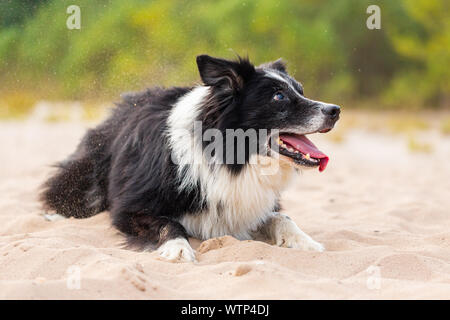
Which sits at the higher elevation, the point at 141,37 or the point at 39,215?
the point at 141,37

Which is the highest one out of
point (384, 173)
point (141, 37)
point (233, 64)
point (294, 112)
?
point (141, 37)

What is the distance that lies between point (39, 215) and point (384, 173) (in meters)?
5.76

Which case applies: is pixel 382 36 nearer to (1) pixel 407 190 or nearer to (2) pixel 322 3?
(2) pixel 322 3

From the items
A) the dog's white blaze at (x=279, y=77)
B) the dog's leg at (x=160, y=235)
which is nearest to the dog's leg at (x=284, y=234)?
the dog's leg at (x=160, y=235)

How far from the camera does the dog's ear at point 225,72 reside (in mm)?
4238

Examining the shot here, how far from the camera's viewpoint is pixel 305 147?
4332mm

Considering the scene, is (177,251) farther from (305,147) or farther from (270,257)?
(305,147)

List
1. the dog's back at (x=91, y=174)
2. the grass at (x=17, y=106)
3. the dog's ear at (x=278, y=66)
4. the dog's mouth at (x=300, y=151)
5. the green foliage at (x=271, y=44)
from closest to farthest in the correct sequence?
the dog's mouth at (x=300, y=151)
the dog's ear at (x=278, y=66)
the dog's back at (x=91, y=174)
the green foliage at (x=271, y=44)
the grass at (x=17, y=106)

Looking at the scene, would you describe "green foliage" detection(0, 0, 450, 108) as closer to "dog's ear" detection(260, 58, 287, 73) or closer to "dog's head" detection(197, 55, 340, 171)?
"dog's ear" detection(260, 58, 287, 73)

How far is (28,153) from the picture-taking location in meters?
10.0

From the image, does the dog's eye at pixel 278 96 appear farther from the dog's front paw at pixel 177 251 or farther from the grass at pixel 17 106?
the grass at pixel 17 106

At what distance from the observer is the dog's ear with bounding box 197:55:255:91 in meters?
4.24

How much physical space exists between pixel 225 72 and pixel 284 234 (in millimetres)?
1310
